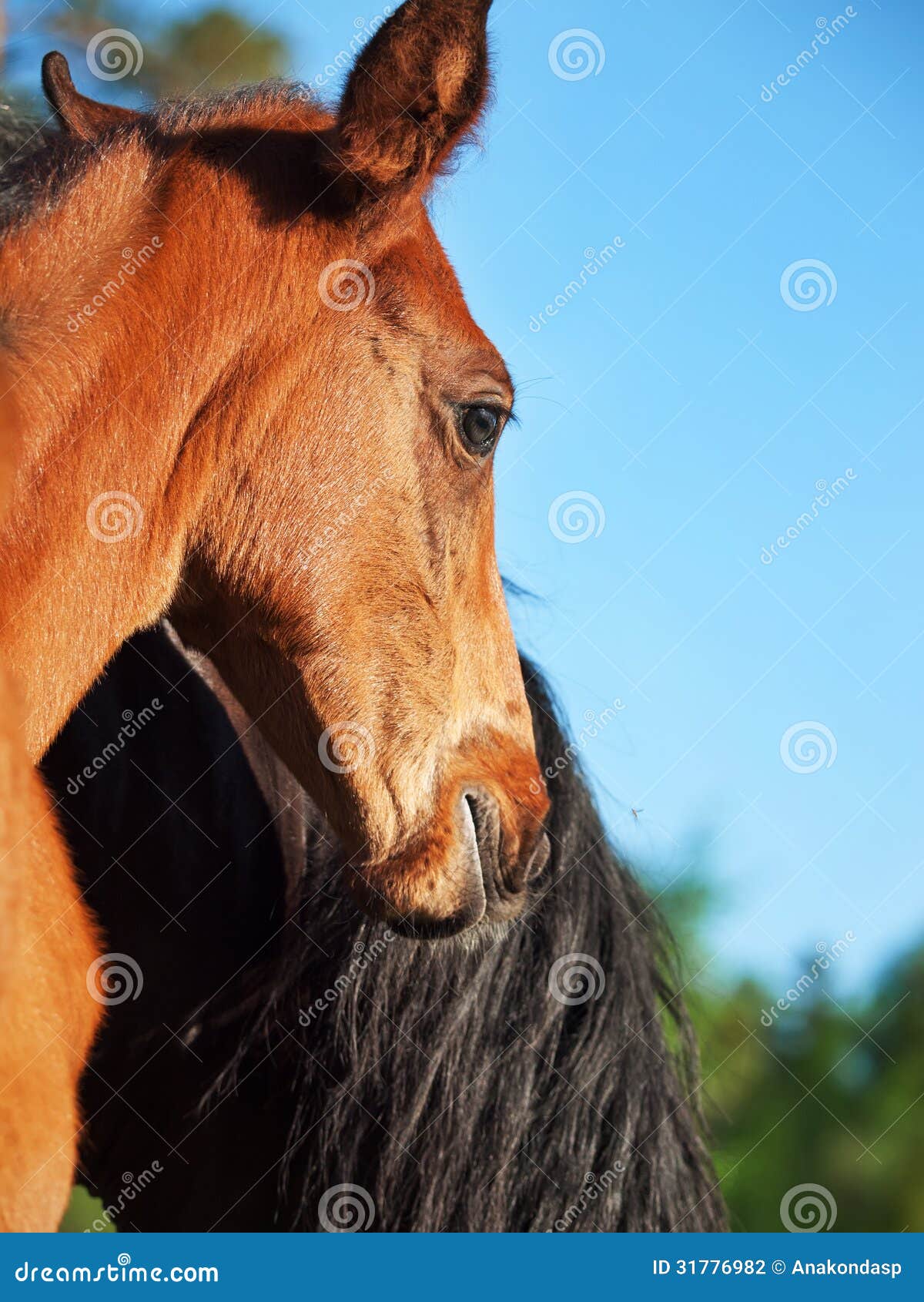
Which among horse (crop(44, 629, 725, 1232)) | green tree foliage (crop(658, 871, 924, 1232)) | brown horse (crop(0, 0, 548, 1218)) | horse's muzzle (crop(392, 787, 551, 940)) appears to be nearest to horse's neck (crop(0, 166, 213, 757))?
brown horse (crop(0, 0, 548, 1218))

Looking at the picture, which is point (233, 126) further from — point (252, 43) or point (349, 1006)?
point (252, 43)

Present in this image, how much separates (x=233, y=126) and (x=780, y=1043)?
12.7m

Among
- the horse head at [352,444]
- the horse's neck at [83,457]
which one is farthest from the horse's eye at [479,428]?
the horse's neck at [83,457]

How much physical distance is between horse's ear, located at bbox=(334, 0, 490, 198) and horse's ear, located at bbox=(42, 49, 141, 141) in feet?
1.95

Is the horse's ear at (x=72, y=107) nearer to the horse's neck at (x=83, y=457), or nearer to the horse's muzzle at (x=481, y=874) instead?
the horse's neck at (x=83, y=457)

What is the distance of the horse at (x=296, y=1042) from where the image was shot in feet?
10.9

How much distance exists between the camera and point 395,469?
2779 millimetres

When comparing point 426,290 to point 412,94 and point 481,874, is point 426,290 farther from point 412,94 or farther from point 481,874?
point 481,874

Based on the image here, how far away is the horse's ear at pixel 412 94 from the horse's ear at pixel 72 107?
593mm

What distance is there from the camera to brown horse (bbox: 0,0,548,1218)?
2398 millimetres

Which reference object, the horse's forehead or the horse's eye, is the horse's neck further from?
the horse's eye

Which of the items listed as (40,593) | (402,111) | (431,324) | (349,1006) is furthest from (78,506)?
(349,1006)

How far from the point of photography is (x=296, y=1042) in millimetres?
3379

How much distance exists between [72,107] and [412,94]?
101 cm
